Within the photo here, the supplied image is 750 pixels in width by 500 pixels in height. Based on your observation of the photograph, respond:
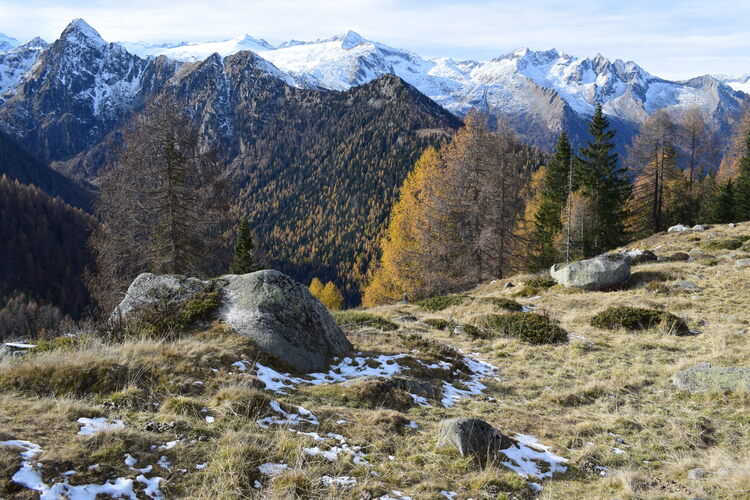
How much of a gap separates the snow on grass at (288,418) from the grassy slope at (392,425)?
0.16m

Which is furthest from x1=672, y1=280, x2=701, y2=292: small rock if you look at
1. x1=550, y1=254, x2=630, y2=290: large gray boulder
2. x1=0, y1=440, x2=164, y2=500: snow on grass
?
x1=0, y1=440, x2=164, y2=500: snow on grass

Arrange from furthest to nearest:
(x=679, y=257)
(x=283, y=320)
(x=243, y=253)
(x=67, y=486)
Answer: (x=243, y=253) → (x=679, y=257) → (x=283, y=320) → (x=67, y=486)

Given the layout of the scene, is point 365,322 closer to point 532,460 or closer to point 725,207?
point 532,460

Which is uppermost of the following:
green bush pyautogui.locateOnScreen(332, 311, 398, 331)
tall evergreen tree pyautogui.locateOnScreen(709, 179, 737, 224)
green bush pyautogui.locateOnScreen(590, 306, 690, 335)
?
tall evergreen tree pyautogui.locateOnScreen(709, 179, 737, 224)

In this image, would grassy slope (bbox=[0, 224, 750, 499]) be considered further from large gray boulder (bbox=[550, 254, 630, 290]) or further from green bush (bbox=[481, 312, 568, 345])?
large gray boulder (bbox=[550, 254, 630, 290])

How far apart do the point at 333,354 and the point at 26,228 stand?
536 feet

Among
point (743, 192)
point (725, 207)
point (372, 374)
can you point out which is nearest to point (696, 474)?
point (372, 374)

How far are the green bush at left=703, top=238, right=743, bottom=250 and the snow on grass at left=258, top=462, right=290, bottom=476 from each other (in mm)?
28432

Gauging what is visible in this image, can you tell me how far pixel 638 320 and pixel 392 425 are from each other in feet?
40.6

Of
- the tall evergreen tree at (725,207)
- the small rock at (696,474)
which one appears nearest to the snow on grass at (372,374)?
the small rock at (696,474)

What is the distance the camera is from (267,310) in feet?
32.7

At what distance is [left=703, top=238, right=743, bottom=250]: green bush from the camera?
24.2 meters

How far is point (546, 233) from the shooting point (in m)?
41.5

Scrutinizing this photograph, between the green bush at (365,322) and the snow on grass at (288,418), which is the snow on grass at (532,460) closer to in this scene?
the snow on grass at (288,418)
